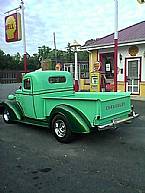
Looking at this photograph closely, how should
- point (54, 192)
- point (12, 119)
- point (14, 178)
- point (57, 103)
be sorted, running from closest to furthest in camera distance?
point (54, 192) < point (14, 178) < point (57, 103) < point (12, 119)

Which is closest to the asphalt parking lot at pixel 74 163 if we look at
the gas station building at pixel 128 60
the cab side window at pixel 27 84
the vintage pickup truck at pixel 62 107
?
the vintage pickup truck at pixel 62 107

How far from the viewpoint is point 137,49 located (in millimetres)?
14852

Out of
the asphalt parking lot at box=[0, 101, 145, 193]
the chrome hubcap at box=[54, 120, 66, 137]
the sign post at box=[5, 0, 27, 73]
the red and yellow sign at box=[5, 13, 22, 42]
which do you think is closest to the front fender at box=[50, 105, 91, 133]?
the chrome hubcap at box=[54, 120, 66, 137]

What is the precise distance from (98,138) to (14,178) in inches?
118

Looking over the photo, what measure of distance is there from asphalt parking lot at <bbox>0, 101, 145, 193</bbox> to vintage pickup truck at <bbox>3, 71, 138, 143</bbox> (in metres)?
0.45

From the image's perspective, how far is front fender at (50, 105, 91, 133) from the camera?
6.14 m

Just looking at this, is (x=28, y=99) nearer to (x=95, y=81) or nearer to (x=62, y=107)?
(x=62, y=107)

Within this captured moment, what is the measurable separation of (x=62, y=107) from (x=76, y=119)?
596 millimetres

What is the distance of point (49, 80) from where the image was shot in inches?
317

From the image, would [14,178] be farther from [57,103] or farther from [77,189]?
[57,103]

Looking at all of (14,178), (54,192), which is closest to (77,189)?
(54,192)

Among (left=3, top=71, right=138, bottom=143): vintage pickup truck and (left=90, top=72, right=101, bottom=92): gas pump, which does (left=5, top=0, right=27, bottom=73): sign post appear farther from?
(left=3, top=71, right=138, bottom=143): vintage pickup truck

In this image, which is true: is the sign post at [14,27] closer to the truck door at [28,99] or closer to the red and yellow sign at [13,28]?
the red and yellow sign at [13,28]

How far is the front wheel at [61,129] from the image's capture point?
21.4 feet
